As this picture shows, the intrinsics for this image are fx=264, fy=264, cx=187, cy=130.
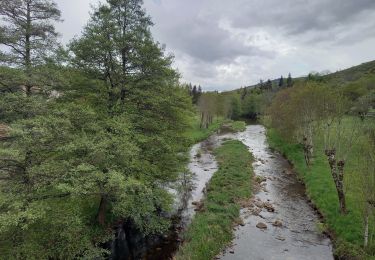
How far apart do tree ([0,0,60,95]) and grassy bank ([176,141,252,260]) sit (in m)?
14.6

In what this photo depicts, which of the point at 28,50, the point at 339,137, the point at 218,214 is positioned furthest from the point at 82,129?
the point at 339,137

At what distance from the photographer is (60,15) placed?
17.9 meters

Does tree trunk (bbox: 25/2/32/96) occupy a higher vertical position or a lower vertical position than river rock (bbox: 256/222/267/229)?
higher

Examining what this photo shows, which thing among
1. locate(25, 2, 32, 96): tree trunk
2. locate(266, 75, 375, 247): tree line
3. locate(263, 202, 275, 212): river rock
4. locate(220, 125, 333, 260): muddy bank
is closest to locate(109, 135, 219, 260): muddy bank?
locate(220, 125, 333, 260): muddy bank

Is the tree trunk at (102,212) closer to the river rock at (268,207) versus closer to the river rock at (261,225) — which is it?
the river rock at (261,225)

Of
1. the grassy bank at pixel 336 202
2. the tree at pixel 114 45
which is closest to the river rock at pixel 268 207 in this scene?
the grassy bank at pixel 336 202

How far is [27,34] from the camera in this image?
53.0 ft

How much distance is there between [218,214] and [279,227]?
195 inches

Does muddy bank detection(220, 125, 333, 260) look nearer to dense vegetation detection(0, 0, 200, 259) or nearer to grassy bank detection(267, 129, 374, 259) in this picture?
grassy bank detection(267, 129, 374, 259)

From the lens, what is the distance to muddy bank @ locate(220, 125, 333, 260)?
58.1 ft

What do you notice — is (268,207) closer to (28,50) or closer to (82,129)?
(82,129)

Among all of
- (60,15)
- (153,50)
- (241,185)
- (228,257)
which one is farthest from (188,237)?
(60,15)

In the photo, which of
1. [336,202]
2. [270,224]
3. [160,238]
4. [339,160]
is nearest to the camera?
[160,238]

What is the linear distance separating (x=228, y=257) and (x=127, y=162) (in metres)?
9.08
